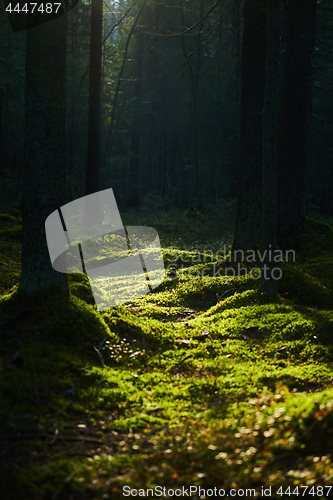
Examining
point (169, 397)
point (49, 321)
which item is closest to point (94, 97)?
point (49, 321)

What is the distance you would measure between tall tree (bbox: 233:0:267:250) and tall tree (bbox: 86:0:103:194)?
551 cm

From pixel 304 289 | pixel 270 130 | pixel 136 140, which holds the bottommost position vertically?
pixel 304 289

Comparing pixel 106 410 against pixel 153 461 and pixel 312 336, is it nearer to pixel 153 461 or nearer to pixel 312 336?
pixel 153 461

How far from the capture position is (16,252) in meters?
11.5

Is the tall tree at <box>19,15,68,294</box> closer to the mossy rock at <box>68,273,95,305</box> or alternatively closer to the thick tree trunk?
the mossy rock at <box>68,273,95,305</box>

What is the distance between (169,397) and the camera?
427 cm

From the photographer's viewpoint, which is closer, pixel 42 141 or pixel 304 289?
pixel 42 141

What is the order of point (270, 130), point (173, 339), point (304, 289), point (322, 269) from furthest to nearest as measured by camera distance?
point (322, 269) → point (304, 289) → point (270, 130) → point (173, 339)

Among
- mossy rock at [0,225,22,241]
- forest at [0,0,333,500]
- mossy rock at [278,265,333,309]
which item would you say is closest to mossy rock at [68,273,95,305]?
forest at [0,0,333,500]

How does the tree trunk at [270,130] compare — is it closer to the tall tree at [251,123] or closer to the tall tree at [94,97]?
the tall tree at [251,123]

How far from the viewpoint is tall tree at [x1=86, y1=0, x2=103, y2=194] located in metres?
12.9

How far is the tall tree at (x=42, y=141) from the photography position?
194 inches

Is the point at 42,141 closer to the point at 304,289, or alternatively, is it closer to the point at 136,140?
the point at 304,289

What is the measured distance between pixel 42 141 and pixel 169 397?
11.4 feet
